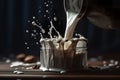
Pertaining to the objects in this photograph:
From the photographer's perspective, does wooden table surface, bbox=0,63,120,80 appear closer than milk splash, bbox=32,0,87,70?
Yes

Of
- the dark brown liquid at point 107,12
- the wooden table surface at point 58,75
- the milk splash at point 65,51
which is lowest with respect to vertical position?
the wooden table surface at point 58,75

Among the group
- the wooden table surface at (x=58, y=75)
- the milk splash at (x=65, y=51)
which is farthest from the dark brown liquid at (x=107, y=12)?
the wooden table surface at (x=58, y=75)

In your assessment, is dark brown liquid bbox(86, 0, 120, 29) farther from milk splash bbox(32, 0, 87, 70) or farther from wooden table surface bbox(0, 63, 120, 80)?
wooden table surface bbox(0, 63, 120, 80)

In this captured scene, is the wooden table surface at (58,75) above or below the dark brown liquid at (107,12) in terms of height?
below

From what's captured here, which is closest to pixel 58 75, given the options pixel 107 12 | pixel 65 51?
pixel 65 51

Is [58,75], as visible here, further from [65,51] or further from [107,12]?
[107,12]

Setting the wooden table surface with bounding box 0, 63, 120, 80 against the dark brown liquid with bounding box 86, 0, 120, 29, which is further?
the dark brown liquid with bounding box 86, 0, 120, 29

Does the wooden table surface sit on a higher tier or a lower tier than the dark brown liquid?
lower

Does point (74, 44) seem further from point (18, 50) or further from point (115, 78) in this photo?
point (18, 50)

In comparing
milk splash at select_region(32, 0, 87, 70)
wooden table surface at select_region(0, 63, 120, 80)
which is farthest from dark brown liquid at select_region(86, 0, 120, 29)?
wooden table surface at select_region(0, 63, 120, 80)

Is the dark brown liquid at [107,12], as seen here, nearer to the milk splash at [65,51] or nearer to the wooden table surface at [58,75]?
the milk splash at [65,51]

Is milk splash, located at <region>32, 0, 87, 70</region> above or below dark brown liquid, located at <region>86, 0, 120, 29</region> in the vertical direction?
below

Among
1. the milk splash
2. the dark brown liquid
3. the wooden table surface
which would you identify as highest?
the dark brown liquid

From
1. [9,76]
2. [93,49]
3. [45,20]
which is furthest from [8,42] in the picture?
[9,76]
